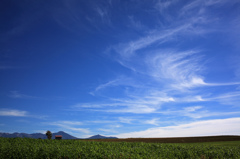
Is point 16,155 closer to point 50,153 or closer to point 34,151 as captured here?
point 34,151

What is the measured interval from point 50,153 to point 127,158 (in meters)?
8.02

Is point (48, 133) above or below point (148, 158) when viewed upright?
above

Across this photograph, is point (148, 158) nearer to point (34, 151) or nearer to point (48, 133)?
point (34, 151)

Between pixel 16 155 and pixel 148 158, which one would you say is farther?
pixel 16 155

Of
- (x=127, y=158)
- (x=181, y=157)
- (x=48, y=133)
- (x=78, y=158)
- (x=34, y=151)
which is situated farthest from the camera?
(x=48, y=133)

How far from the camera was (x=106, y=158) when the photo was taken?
1342 centimetres

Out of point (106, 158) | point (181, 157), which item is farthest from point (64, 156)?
point (181, 157)

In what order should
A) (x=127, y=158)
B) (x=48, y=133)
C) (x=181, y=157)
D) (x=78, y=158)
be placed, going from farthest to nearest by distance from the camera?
(x=48, y=133) < (x=181, y=157) < (x=78, y=158) < (x=127, y=158)

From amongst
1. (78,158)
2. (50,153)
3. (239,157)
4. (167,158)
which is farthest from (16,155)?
(239,157)

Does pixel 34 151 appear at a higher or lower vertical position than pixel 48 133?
lower

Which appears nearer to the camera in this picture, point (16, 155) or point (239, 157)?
point (239, 157)

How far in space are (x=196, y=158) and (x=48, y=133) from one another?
5172cm

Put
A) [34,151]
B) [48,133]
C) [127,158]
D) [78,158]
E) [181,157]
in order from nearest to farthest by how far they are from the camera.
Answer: [127,158], [78,158], [181,157], [34,151], [48,133]

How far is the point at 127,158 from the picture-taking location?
43.8ft
